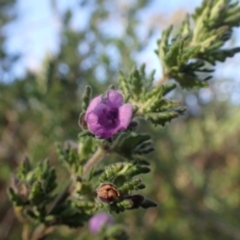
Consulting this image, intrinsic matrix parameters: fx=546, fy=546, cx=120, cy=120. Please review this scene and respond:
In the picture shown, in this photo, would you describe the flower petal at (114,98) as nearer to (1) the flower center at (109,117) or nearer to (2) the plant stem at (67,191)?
(1) the flower center at (109,117)

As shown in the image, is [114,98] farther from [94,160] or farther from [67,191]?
[67,191]

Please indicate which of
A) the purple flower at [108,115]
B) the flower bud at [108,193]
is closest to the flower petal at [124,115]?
the purple flower at [108,115]

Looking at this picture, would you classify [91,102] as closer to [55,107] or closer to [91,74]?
[55,107]

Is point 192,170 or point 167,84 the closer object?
point 167,84

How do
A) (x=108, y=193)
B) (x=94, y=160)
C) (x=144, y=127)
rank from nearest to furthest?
(x=108, y=193), (x=94, y=160), (x=144, y=127)

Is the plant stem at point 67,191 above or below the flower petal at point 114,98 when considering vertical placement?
below

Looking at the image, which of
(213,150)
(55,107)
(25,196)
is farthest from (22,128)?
(25,196)

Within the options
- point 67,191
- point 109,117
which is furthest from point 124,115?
point 67,191
